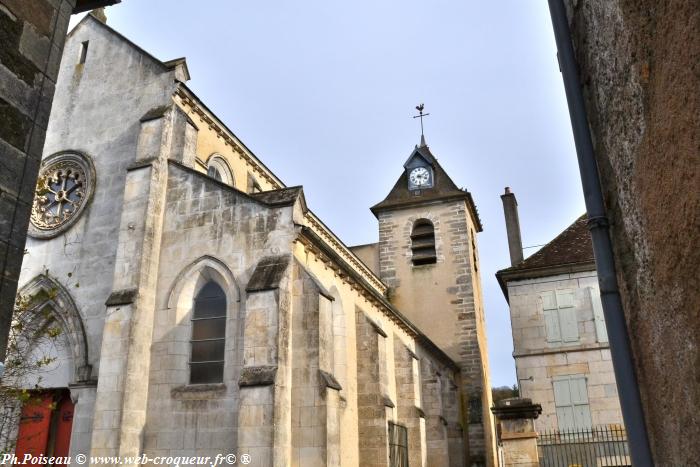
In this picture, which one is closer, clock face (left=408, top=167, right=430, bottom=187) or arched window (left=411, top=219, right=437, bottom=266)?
arched window (left=411, top=219, right=437, bottom=266)

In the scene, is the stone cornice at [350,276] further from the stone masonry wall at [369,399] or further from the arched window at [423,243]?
the arched window at [423,243]

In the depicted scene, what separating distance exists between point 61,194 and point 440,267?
15698 mm

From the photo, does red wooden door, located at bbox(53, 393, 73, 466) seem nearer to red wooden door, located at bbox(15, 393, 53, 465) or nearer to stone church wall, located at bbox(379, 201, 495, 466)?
red wooden door, located at bbox(15, 393, 53, 465)

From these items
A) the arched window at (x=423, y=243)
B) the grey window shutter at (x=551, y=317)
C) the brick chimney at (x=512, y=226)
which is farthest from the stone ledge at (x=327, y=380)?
the arched window at (x=423, y=243)

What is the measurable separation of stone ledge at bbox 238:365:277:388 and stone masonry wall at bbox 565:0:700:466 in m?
8.66

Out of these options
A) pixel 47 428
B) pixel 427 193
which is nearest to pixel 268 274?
pixel 47 428

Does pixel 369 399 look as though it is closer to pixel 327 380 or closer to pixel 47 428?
pixel 327 380

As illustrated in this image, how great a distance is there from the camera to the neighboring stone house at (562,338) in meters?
16.9

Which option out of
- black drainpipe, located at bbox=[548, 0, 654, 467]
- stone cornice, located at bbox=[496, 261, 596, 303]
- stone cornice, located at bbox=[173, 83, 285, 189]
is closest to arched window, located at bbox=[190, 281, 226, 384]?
stone cornice, located at bbox=[173, 83, 285, 189]

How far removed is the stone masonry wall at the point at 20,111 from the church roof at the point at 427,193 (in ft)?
77.3

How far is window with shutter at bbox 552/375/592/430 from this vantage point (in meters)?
16.7

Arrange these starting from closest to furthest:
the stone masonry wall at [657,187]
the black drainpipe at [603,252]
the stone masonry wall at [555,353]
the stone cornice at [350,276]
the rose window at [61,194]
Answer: the stone masonry wall at [657,187] → the black drainpipe at [603,252] → the stone cornice at [350,276] → the rose window at [61,194] → the stone masonry wall at [555,353]

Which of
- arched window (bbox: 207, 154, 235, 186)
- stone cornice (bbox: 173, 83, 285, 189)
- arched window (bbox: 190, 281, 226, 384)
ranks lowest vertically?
arched window (bbox: 190, 281, 226, 384)

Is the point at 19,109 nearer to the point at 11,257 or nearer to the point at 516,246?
the point at 11,257
